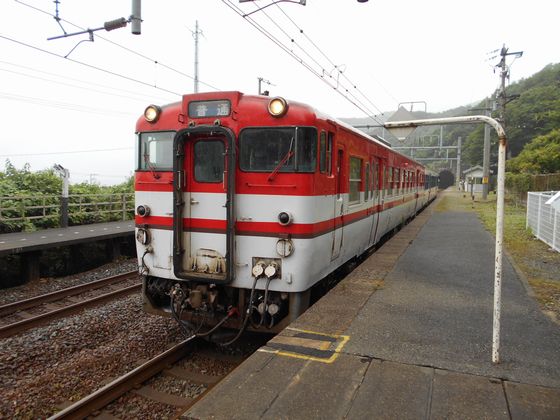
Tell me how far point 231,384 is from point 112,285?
670 cm

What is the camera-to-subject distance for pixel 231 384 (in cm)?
346

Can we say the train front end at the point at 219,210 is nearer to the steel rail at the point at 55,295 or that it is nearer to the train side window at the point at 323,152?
the train side window at the point at 323,152

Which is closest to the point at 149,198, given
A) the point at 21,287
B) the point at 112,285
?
the point at 112,285

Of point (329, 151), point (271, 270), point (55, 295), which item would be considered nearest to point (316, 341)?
point (271, 270)

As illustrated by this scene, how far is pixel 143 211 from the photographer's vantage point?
5.68 metres

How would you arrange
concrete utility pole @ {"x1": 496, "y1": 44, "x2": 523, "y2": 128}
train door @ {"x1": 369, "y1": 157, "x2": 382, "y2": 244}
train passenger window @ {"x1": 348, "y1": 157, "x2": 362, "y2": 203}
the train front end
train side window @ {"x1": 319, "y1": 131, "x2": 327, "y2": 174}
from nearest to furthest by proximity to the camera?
the train front end
train side window @ {"x1": 319, "y1": 131, "x2": 327, "y2": 174}
train passenger window @ {"x1": 348, "y1": 157, "x2": 362, "y2": 203}
train door @ {"x1": 369, "y1": 157, "x2": 382, "y2": 244}
concrete utility pole @ {"x1": 496, "y1": 44, "x2": 523, "y2": 128}

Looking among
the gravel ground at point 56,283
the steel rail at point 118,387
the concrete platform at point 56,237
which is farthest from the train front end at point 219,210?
the concrete platform at point 56,237

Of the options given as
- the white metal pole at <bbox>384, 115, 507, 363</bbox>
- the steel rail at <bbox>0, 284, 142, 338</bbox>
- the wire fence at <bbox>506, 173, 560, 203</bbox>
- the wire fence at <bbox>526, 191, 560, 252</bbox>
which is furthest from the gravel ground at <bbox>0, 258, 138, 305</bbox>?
the wire fence at <bbox>506, 173, 560, 203</bbox>

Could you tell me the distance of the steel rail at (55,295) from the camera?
7.50 meters

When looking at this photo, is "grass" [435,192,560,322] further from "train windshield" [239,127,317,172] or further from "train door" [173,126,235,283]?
"train door" [173,126,235,283]

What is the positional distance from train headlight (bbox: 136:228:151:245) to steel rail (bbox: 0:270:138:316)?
351 cm

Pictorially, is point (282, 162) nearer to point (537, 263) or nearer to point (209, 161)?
point (209, 161)

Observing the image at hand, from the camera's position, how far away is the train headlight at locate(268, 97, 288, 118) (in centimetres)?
491

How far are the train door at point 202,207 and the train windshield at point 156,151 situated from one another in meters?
0.27
